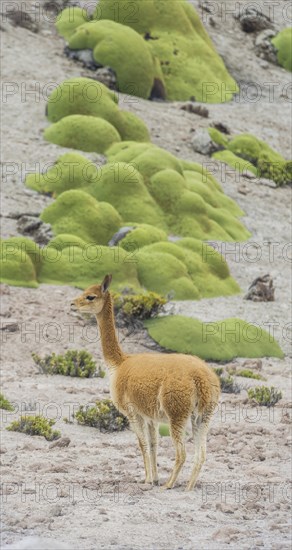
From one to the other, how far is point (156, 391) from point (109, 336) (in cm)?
127

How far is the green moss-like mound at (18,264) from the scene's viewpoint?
24078mm

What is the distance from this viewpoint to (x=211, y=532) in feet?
29.6

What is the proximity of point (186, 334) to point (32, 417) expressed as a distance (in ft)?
28.6

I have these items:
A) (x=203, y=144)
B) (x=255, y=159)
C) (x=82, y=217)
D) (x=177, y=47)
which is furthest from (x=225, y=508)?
(x=177, y=47)

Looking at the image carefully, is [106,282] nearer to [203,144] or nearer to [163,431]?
[163,431]

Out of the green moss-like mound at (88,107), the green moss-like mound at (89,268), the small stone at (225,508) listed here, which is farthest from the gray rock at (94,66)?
the small stone at (225,508)

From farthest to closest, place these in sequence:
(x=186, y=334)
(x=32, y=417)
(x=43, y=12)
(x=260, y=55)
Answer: (x=260, y=55)
(x=43, y=12)
(x=186, y=334)
(x=32, y=417)

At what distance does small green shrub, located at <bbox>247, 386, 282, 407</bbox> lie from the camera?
16.8 m

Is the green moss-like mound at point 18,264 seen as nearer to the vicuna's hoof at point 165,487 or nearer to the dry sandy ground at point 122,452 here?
the dry sandy ground at point 122,452

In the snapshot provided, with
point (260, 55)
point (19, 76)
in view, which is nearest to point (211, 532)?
point (19, 76)

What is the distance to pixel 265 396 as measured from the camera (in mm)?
16812

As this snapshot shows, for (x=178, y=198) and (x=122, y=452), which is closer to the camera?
(x=122, y=452)

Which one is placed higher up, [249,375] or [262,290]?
[249,375]

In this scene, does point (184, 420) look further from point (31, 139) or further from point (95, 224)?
point (31, 139)
